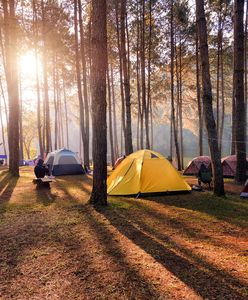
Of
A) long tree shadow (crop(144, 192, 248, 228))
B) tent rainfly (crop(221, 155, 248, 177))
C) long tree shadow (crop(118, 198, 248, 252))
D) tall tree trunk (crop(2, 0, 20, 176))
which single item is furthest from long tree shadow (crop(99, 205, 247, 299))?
tent rainfly (crop(221, 155, 248, 177))

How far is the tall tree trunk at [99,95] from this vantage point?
320 inches

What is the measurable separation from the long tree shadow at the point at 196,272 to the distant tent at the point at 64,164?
1185cm

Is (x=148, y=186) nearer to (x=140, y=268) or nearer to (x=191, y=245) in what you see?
(x=191, y=245)

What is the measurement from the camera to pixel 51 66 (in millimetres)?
27109

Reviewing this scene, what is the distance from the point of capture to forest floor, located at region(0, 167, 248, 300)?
382cm

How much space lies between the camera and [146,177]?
10.3m

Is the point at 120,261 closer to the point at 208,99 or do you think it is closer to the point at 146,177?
the point at 146,177

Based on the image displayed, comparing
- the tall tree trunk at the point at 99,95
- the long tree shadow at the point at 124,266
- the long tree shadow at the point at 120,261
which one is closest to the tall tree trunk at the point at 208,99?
the tall tree trunk at the point at 99,95

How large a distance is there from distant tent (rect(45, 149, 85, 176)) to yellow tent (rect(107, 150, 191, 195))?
6.90 metres

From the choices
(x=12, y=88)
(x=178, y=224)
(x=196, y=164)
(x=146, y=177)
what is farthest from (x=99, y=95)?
(x=196, y=164)

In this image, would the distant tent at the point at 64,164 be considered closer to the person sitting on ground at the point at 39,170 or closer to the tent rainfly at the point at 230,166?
the person sitting on ground at the point at 39,170

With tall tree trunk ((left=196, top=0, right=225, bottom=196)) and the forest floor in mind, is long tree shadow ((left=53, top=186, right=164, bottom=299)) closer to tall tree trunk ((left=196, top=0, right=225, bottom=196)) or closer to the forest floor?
the forest floor

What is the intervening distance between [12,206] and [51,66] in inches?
815

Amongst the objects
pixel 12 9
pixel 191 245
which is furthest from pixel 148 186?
pixel 12 9
